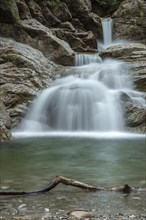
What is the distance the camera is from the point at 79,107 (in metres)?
13.1

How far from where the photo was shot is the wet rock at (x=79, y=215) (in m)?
3.69

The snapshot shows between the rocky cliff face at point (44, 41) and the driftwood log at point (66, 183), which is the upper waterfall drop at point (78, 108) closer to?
the rocky cliff face at point (44, 41)

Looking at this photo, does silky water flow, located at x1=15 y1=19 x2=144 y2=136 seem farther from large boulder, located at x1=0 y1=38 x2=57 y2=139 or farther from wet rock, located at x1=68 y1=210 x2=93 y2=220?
wet rock, located at x1=68 y1=210 x2=93 y2=220

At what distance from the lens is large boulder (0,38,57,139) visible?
12.7 metres

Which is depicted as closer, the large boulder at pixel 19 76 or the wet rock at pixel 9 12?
the large boulder at pixel 19 76

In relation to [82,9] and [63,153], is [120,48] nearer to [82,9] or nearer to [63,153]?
[82,9]

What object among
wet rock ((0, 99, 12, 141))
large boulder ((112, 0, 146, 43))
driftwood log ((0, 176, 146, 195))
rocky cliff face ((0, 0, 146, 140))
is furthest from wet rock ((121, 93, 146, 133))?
large boulder ((112, 0, 146, 43))

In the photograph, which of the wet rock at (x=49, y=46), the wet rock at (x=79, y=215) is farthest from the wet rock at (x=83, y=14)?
the wet rock at (x=79, y=215)

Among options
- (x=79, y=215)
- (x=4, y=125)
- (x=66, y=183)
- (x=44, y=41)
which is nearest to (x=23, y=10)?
(x=44, y=41)

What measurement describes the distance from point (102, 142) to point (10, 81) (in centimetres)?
471

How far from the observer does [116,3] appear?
25.5 metres

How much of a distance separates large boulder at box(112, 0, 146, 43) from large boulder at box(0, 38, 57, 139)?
7689mm

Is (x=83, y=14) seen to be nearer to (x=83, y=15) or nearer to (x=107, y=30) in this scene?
(x=83, y=15)

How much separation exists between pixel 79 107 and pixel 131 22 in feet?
36.6
